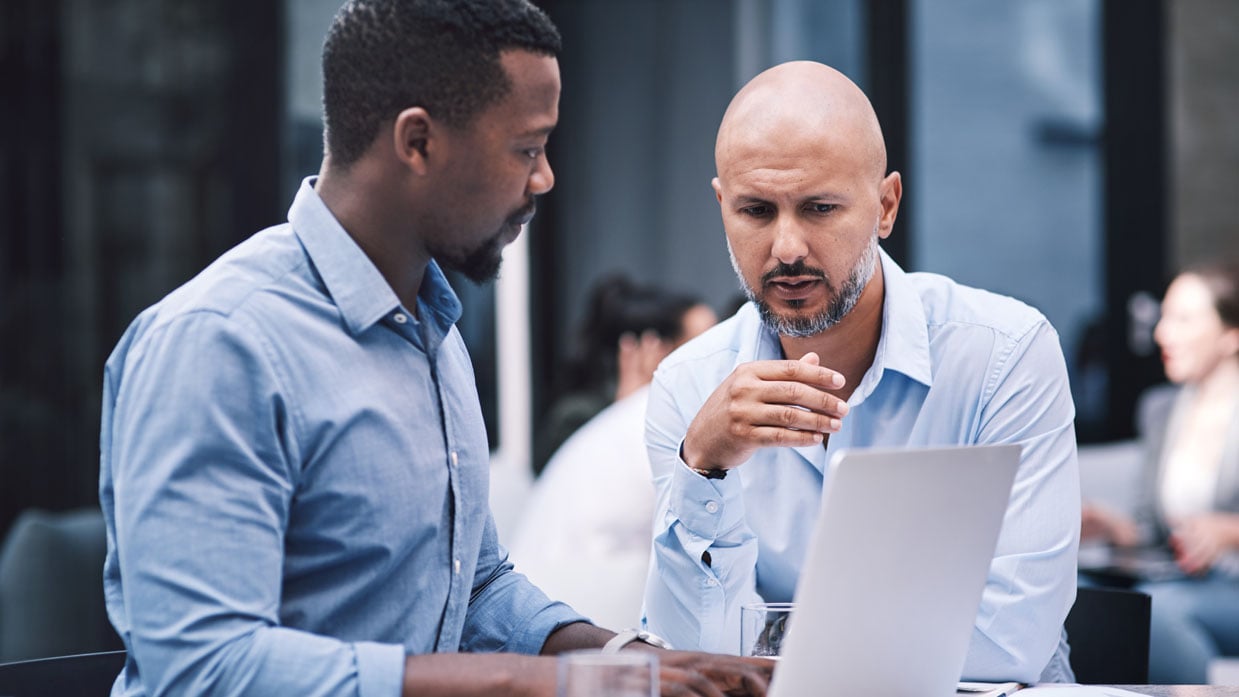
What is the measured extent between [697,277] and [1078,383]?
6.26ft

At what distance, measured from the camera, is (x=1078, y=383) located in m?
5.89

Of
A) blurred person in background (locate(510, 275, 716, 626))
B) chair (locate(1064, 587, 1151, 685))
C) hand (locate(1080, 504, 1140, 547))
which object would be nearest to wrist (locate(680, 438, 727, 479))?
chair (locate(1064, 587, 1151, 685))

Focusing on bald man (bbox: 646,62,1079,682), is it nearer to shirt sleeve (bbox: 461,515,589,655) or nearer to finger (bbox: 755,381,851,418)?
finger (bbox: 755,381,851,418)

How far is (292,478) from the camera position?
1.16 metres

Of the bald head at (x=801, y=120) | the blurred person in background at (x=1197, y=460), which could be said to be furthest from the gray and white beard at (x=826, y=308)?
the blurred person in background at (x=1197, y=460)

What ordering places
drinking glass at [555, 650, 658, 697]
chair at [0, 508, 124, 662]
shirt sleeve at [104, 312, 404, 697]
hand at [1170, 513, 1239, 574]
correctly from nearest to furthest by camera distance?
drinking glass at [555, 650, 658, 697]
shirt sleeve at [104, 312, 404, 697]
chair at [0, 508, 124, 662]
hand at [1170, 513, 1239, 574]

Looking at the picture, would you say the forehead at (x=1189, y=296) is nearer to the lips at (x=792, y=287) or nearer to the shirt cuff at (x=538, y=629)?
the lips at (x=792, y=287)

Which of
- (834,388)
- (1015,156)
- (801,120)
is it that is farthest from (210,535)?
(1015,156)

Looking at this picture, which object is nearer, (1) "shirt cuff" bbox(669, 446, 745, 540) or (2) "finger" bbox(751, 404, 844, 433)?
(2) "finger" bbox(751, 404, 844, 433)

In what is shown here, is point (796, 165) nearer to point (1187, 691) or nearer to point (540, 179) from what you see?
point (540, 179)

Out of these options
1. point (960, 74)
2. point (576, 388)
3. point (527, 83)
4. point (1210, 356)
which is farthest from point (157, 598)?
point (960, 74)

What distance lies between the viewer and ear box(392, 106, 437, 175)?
4.05ft

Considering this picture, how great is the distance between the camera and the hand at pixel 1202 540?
153 inches

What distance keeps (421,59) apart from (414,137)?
73mm
